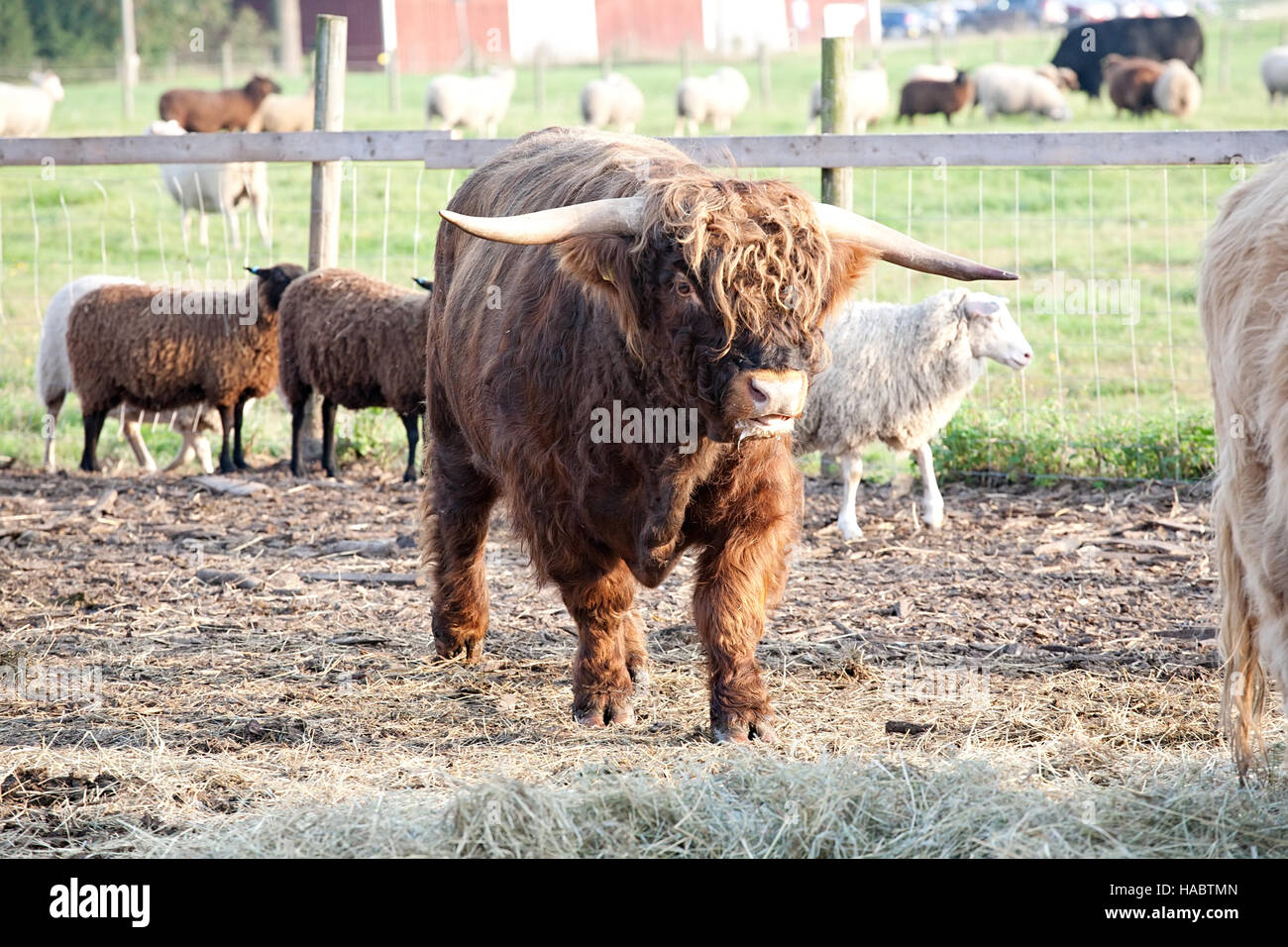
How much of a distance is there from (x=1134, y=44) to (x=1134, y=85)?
704 cm

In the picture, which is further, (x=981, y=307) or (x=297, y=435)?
(x=297, y=435)

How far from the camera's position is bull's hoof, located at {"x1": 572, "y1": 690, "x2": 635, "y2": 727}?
13.4ft

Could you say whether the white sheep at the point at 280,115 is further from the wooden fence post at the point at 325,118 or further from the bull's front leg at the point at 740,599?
the bull's front leg at the point at 740,599

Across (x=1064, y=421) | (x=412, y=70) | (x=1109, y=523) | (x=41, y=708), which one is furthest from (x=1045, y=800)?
(x=412, y=70)

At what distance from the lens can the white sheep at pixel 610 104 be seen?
25.7m

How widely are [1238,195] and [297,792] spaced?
280cm

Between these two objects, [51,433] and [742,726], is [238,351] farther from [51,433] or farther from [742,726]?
[742,726]

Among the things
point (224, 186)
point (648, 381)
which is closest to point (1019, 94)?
point (224, 186)

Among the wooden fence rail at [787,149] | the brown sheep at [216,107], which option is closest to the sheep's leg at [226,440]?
the wooden fence rail at [787,149]

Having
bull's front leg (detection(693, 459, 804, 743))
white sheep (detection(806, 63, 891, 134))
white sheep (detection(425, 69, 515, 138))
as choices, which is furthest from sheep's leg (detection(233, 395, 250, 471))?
white sheep (detection(806, 63, 891, 134))

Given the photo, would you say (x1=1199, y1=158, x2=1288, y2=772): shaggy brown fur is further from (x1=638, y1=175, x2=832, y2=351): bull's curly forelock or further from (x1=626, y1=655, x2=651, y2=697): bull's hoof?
(x1=626, y1=655, x2=651, y2=697): bull's hoof

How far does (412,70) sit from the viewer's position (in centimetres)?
3753

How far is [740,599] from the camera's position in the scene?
3867 mm

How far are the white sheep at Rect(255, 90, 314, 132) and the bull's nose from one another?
72.7 feet
